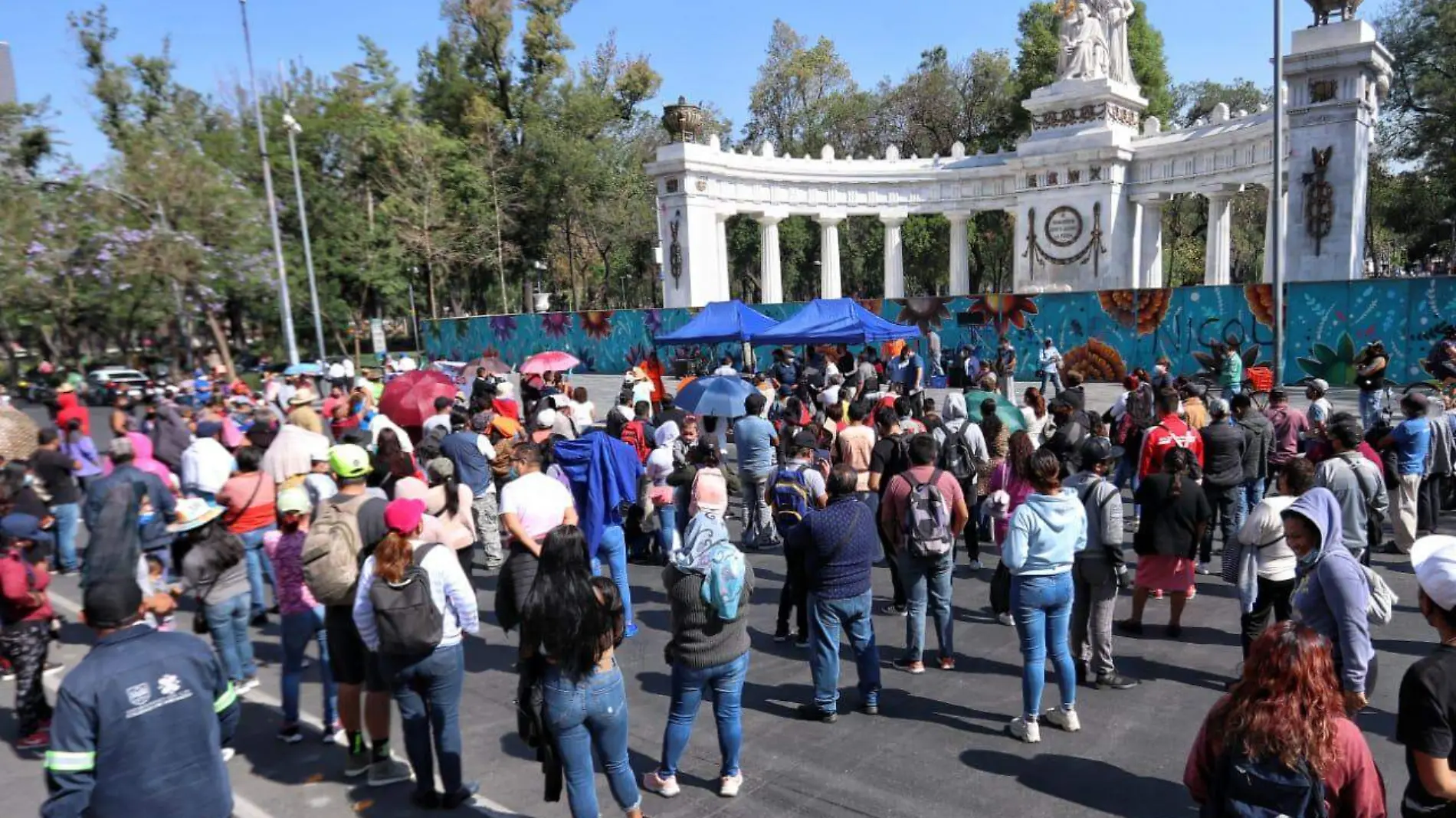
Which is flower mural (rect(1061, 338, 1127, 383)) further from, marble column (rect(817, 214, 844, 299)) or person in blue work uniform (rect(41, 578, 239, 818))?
person in blue work uniform (rect(41, 578, 239, 818))

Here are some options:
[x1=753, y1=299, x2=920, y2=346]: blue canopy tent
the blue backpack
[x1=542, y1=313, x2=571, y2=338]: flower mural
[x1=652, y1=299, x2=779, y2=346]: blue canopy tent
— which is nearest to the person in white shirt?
the blue backpack

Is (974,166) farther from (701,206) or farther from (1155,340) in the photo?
(1155,340)

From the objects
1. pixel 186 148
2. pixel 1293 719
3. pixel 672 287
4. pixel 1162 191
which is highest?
pixel 186 148

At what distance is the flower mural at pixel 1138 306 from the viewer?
21938 millimetres

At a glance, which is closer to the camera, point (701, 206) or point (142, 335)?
point (701, 206)

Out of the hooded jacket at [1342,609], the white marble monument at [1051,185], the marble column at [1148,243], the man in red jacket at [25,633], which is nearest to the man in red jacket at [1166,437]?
A: the hooded jacket at [1342,609]

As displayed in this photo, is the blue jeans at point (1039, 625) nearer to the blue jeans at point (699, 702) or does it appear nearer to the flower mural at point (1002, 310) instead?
the blue jeans at point (699, 702)

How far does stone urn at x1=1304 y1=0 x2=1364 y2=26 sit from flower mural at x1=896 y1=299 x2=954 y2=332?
10.7 m

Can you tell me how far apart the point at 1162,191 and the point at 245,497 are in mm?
30704

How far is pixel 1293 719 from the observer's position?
269cm

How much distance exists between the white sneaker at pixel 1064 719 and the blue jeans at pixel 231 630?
533 cm

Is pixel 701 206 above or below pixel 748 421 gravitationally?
above

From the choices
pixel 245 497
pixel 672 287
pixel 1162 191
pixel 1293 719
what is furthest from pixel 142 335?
pixel 1293 719

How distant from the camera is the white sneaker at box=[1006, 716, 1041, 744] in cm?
541
